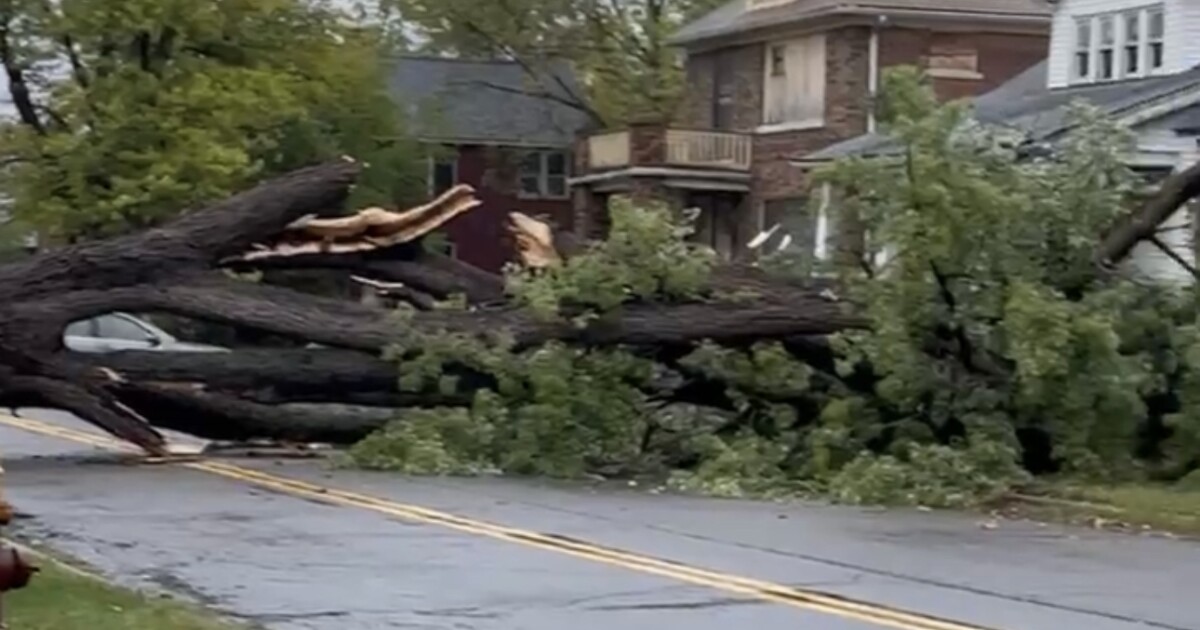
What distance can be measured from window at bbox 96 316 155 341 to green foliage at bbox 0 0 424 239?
5.49 m

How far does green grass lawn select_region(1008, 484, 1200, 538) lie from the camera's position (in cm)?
1773

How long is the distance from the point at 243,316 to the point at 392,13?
41.0m

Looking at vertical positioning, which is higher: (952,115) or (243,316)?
(952,115)

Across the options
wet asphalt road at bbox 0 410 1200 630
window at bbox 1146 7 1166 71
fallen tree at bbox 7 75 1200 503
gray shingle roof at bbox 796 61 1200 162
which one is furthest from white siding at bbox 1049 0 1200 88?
wet asphalt road at bbox 0 410 1200 630

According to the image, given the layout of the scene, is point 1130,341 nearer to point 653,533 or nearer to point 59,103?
point 653,533

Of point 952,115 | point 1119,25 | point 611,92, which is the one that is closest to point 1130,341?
point 952,115

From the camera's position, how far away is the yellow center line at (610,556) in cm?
1241

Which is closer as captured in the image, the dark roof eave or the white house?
the white house

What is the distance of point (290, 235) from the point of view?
2341 centimetres

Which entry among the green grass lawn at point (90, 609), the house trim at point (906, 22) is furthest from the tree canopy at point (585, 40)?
the green grass lawn at point (90, 609)

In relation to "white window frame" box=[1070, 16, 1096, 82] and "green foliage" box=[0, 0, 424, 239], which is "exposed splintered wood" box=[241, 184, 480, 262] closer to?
"green foliage" box=[0, 0, 424, 239]

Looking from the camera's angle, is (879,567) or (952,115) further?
(952,115)

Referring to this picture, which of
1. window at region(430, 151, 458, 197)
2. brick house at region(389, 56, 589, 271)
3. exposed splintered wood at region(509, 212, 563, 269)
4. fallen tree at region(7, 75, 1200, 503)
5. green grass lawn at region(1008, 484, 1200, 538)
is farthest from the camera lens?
brick house at region(389, 56, 589, 271)

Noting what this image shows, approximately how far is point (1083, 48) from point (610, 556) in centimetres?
2706
